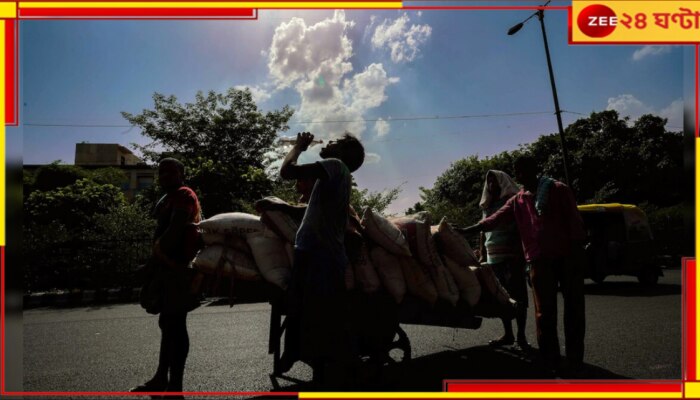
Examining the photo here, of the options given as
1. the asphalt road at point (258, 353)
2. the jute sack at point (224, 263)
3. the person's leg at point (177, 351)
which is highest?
the jute sack at point (224, 263)

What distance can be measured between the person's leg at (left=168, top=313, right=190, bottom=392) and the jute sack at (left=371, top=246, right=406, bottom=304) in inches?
55.2

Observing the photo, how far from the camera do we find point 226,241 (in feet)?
10.6

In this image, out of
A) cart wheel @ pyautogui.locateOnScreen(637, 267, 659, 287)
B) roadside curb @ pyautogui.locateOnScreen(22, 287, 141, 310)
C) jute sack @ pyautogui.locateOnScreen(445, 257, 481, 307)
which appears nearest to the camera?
jute sack @ pyautogui.locateOnScreen(445, 257, 481, 307)

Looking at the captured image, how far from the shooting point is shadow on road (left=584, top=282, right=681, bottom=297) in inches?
385

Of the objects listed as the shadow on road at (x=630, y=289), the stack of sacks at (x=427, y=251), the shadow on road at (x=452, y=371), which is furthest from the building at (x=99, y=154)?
the stack of sacks at (x=427, y=251)

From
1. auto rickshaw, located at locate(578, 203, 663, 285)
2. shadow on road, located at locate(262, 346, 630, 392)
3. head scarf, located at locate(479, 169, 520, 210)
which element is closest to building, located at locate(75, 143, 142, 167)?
auto rickshaw, located at locate(578, 203, 663, 285)

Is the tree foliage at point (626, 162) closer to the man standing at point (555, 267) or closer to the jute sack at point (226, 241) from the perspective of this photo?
the man standing at point (555, 267)

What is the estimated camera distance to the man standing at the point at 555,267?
4.04 meters

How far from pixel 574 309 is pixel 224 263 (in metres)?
3.00

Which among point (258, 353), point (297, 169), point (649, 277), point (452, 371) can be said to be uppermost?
point (297, 169)

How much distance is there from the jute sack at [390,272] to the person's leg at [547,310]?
1426mm

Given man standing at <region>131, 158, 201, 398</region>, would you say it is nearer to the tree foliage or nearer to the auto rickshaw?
the auto rickshaw

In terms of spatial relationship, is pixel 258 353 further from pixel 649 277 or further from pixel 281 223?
pixel 649 277

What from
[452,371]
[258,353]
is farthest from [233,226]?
[452,371]
